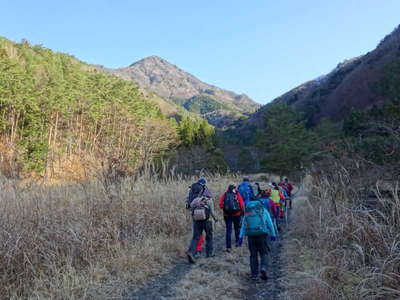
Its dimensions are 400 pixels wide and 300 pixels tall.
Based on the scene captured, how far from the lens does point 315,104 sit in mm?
66750

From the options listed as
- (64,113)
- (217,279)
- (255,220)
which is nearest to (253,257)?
(255,220)

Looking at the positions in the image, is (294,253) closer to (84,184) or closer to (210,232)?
(210,232)

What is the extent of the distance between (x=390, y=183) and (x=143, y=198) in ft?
16.8

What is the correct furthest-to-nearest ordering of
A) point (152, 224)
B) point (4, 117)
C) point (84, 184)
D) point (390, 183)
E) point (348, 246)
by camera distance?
point (4, 117) < point (152, 224) < point (84, 184) < point (390, 183) < point (348, 246)

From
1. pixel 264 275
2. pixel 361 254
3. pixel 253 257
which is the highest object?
pixel 361 254

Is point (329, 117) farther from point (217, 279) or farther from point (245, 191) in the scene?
point (217, 279)

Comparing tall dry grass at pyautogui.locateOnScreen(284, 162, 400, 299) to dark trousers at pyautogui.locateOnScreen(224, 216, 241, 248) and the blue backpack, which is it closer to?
dark trousers at pyautogui.locateOnScreen(224, 216, 241, 248)

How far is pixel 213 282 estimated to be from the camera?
4.80 meters

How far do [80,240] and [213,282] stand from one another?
7.36 ft

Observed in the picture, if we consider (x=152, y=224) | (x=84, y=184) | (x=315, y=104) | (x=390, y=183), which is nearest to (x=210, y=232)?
(x=152, y=224)

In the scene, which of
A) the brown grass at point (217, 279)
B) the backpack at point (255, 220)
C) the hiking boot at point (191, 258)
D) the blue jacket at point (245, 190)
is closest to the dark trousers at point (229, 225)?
the brown grass at point (217, 279)

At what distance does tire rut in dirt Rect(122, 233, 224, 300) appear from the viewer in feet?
14.6

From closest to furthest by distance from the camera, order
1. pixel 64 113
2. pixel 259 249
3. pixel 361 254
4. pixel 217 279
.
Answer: pixel 361 254 < pixel 217 279 < pixel 259 249 < pixel 64 113

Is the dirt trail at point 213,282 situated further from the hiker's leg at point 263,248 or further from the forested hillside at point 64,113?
the forested hillside at point 64,113
